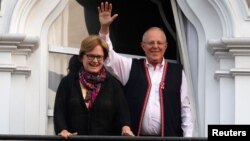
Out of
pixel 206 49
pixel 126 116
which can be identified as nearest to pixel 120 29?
pixel 206 49

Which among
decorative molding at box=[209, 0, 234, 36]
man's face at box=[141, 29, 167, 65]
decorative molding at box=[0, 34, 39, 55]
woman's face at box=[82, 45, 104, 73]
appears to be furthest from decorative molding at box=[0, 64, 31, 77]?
decorative molding at box=[209, 0, 234, 36]

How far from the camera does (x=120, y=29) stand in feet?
33.0

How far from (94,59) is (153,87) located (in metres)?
0.52

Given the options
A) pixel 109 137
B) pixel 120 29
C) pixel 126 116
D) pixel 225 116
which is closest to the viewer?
pixel 109 137

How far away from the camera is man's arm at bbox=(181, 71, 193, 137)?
29.1ft

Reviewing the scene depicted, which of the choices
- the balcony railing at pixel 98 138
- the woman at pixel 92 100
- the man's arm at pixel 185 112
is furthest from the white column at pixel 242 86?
the balcony railing at pixel 98 138

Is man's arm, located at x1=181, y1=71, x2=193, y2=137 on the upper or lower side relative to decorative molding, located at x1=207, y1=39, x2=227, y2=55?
lower

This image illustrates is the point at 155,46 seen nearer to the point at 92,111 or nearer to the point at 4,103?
the point at 92,111

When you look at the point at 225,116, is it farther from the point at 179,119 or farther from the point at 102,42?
the point at 102,42

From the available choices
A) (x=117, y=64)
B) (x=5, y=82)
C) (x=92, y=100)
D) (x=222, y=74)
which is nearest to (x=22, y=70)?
(x=5, y=82)

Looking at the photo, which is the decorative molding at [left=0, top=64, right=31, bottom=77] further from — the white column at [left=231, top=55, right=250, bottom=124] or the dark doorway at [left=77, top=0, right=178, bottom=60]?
the white column at [left=231, top=55, right=250, bottom=124]

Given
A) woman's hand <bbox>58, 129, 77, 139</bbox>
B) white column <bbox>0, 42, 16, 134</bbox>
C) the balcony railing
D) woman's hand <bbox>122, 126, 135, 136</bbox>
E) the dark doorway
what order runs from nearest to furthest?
1. the balcony railing
2. woman's hand <bbox>58, 129, 77, 139</bbox>
3. woman's hand <bbox>122, 126, 135, 136</bbox>
4. white column <bbox>0, 42, 16, 134</bbox>
5. the dark doorway

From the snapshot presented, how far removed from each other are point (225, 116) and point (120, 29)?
4.16ft

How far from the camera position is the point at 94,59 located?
8648mm
